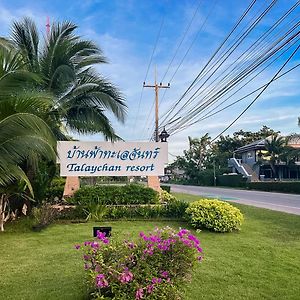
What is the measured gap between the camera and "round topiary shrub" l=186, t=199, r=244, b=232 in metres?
10.8

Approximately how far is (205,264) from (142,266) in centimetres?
296

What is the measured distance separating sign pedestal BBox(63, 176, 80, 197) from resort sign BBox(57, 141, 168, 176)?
22 cm

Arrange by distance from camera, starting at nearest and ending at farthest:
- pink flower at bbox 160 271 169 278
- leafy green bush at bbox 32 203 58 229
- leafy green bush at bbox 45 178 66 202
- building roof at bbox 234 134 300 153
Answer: pink flower at bbox 160 271 169 278, leafy green bush at bbox 32 203 58 229, leafy green bush at bbox 45 178 66 202, building roof at bbox 234 134 300 153

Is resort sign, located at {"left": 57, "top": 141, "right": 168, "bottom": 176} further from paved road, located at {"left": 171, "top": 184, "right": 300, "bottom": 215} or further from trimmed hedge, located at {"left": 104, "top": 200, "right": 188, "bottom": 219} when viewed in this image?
paved road, located at {"left": 171, "top": 184, "right": 300, "bottom": 215}

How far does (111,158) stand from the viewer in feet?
48.9

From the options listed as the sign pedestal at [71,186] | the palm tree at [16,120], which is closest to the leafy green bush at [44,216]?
the sign pedestal at [71,186]

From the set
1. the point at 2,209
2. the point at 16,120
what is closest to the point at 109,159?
the point at 2,209

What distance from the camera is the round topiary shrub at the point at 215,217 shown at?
10.8 metres

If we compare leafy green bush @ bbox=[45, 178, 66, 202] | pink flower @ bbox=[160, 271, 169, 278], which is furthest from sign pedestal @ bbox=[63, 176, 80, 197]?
pink flower @ bbox=[160, 271, 169, 278]

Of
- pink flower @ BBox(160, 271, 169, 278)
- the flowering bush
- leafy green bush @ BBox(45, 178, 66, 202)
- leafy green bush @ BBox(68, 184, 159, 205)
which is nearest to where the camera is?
the flowering bush

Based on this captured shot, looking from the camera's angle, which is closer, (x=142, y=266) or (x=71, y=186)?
(x=142, y=266)

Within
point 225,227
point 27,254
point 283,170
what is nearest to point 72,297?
point 27,254

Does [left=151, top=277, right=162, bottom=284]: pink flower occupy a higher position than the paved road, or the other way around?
the paved road

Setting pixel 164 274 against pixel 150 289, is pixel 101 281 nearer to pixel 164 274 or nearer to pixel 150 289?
pixel 150 289
